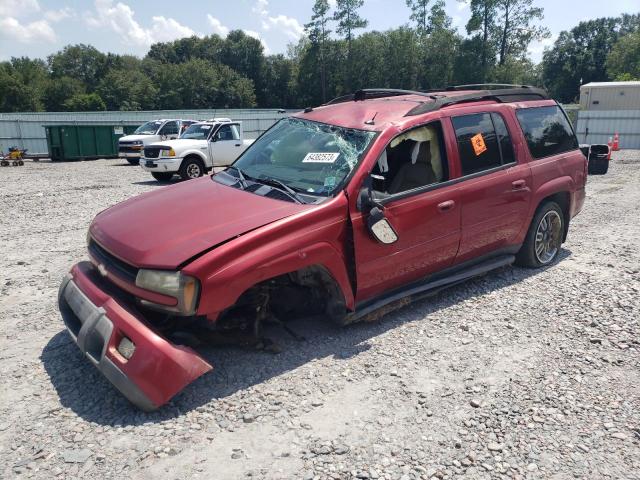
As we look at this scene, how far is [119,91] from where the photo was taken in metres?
76.9

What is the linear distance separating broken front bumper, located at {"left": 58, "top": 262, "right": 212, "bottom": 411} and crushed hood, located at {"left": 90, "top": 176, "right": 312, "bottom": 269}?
36 cm

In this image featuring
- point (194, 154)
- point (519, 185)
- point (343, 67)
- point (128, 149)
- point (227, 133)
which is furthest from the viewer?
point (343, 67)

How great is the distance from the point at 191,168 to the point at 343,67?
58438 mm

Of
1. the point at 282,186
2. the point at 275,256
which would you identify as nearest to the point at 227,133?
the point at 282,186

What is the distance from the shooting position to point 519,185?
4.98 m

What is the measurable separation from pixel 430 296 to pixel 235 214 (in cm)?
224

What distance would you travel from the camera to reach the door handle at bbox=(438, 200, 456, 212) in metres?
4.30

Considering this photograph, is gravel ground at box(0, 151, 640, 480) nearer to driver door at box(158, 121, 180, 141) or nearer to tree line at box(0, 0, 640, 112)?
driver door at box(158, 121, 180, 141)

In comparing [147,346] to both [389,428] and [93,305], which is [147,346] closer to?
[93,305]

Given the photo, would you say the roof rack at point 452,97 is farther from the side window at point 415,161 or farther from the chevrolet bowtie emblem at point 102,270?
the chevrolet bowtie emblem at point 102,270

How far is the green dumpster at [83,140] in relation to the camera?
21.7m

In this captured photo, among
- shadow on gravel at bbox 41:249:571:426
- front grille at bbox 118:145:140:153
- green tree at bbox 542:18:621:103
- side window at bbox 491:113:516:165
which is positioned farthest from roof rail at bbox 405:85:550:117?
green tree at bbox 542:18:621:103

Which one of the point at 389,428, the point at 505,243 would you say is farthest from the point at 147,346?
the point at 505,243

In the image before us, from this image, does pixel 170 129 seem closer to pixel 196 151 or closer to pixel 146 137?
pixel 146 137
